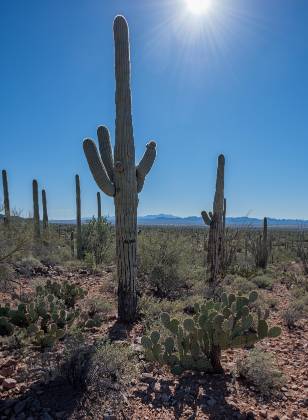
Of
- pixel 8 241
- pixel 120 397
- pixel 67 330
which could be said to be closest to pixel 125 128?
pixel 8 241

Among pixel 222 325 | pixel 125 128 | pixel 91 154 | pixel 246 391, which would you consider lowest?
pixel 246 391

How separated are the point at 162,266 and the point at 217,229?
2641 millimetres

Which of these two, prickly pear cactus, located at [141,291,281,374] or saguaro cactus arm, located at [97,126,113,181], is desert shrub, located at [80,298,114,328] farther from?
prickly pear cactus, located at [141,291,281,374]

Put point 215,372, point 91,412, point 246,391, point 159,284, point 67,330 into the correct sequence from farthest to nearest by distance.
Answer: point 159,284 → point 67,330 → point 215,372 → point 246,391 → point 91,412

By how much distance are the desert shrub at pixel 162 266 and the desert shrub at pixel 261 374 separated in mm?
4863

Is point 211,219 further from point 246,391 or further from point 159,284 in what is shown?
point 246,391

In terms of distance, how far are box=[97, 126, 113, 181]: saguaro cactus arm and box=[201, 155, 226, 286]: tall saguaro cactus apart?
5011 millimetres

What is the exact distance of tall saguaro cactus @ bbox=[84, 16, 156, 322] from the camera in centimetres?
729

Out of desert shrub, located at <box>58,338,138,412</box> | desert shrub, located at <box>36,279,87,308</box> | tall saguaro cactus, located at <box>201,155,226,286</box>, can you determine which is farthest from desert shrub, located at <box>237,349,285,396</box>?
tall saguaro cactus, located at <box>201,155,226,286</box>

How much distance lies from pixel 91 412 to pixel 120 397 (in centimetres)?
41

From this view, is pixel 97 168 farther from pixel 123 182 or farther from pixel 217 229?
pixel 217 229

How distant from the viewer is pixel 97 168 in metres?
7.29

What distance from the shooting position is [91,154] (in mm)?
7402

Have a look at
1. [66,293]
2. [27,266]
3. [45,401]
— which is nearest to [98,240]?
[27,266]
